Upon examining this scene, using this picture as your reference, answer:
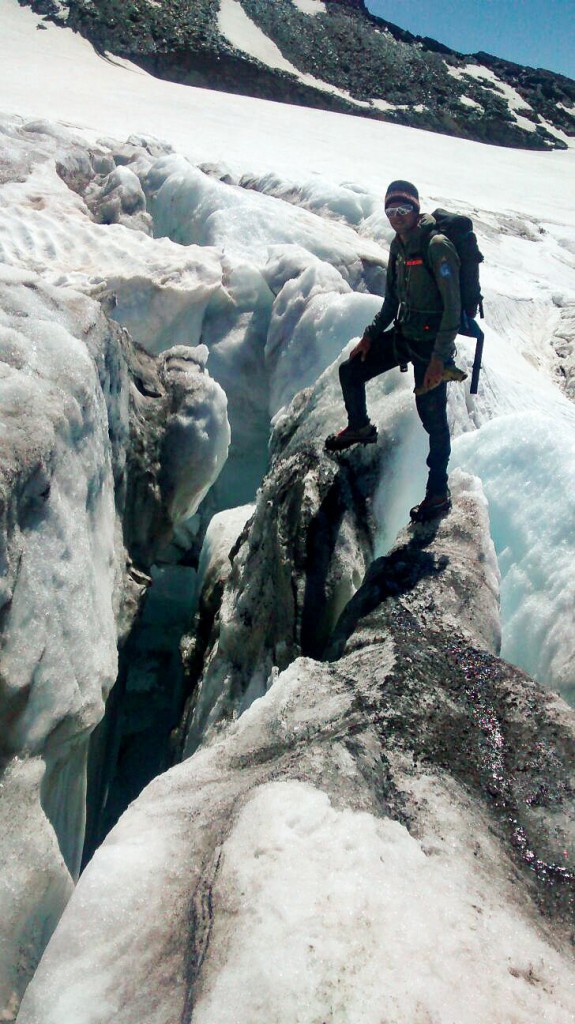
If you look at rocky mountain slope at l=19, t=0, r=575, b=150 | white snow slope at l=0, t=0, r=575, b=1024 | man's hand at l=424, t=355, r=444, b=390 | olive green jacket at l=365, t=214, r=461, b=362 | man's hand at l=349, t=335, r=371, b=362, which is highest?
rocky mountain slope at l=19, t=0, r=575, b=150

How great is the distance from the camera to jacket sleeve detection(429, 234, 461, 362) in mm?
3326

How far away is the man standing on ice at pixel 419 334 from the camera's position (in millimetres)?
3377

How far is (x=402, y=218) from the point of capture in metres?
3.41

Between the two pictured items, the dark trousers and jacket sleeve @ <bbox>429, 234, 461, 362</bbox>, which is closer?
jacket sleeve @ <bbox>429, 234, 461, 362</bbox>

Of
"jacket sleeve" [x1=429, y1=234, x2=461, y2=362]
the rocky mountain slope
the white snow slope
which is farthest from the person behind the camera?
the rocky mountain slope

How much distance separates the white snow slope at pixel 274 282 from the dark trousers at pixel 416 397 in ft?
1.20

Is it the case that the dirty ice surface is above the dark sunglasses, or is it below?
below

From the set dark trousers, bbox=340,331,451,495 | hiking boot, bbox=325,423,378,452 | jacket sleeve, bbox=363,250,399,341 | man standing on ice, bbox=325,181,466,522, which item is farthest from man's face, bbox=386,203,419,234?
hiking boot, bbox=325,423,378,452

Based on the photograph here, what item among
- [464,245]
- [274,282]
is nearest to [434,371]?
[464,245]

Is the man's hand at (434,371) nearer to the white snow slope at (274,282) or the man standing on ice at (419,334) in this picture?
the man standing on ice at (419,334)

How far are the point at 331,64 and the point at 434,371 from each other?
1082 inches

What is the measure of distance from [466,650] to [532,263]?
970cm

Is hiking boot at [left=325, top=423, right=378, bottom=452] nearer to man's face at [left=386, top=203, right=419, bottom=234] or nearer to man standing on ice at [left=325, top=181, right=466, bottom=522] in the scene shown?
man standing on ice at [left=325, top=181, right=466, bottom=522]

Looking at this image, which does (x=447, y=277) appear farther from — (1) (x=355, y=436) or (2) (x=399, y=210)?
(1) (x=355, y=436)
